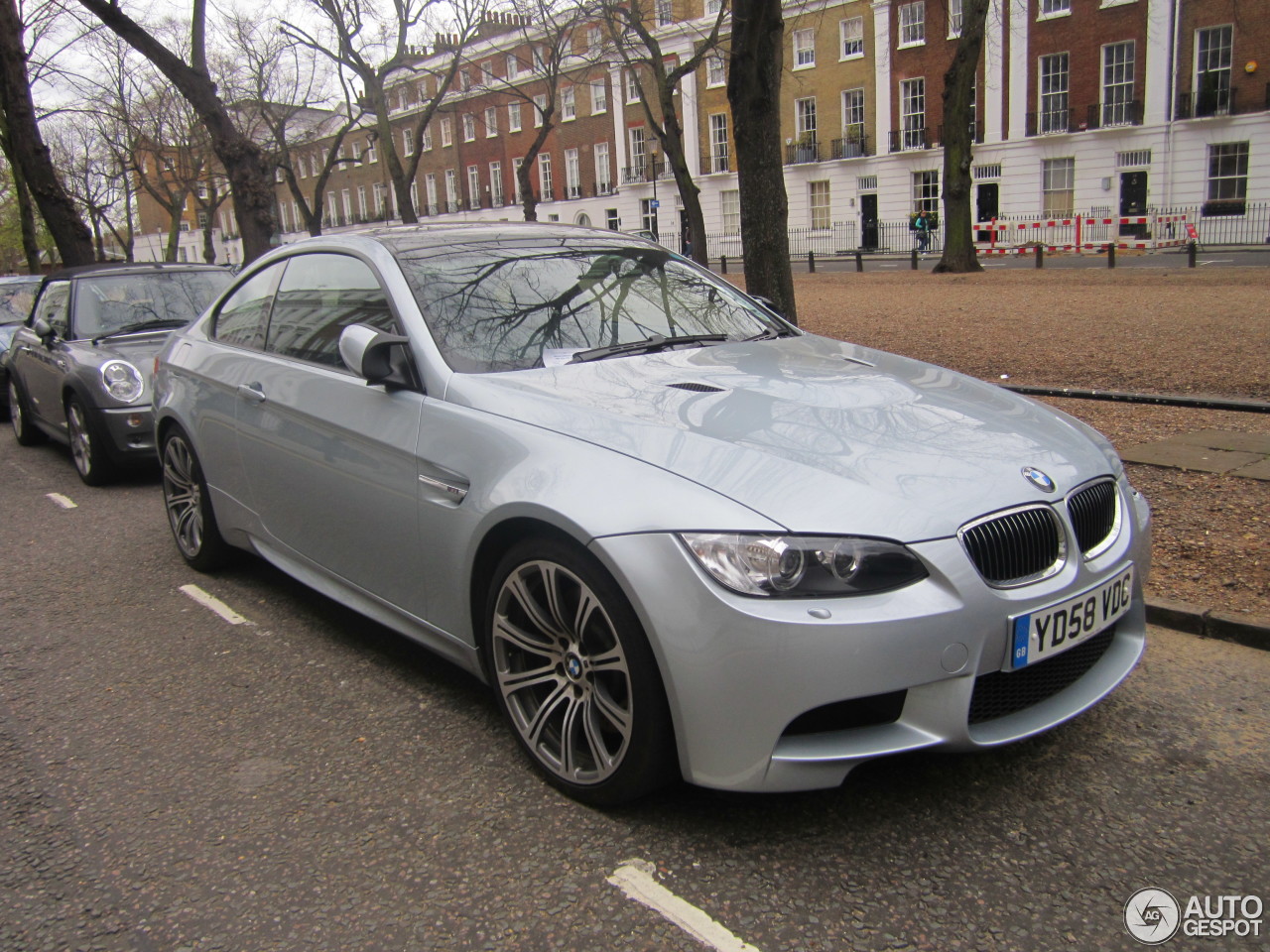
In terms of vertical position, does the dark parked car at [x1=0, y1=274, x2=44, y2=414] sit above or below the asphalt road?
above

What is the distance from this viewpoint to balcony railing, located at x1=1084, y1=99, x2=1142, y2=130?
119ft

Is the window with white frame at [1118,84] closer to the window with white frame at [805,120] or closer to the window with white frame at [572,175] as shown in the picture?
the window with white frame at [805,120]

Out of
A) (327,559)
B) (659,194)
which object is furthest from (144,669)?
(659,194)

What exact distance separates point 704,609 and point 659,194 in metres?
53.4

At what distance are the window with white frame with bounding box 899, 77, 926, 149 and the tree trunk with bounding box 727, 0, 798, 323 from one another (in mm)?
36532

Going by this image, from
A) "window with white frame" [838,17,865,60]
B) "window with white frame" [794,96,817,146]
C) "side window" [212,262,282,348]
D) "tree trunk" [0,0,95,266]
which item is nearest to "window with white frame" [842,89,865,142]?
"window with white frame" [838,17,865,60]

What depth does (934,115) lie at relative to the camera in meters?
41.8

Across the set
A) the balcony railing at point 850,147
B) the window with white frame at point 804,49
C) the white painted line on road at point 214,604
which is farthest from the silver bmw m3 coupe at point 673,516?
the window with white frame at point 804,49

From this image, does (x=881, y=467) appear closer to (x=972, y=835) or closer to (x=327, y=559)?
(x=972, y=835)

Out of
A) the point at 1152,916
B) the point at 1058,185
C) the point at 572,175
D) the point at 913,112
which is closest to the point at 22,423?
the point at 1152,916

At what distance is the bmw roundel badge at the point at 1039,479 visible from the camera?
9.10 ft

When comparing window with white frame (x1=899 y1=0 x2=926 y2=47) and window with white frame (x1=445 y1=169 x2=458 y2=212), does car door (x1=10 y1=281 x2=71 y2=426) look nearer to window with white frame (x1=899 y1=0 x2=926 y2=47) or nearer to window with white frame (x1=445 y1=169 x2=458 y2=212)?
window with white frame (x1=899 y1=0 x2=926 y2=47)

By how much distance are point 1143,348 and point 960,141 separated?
1479 centimetres

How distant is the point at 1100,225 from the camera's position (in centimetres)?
3747
